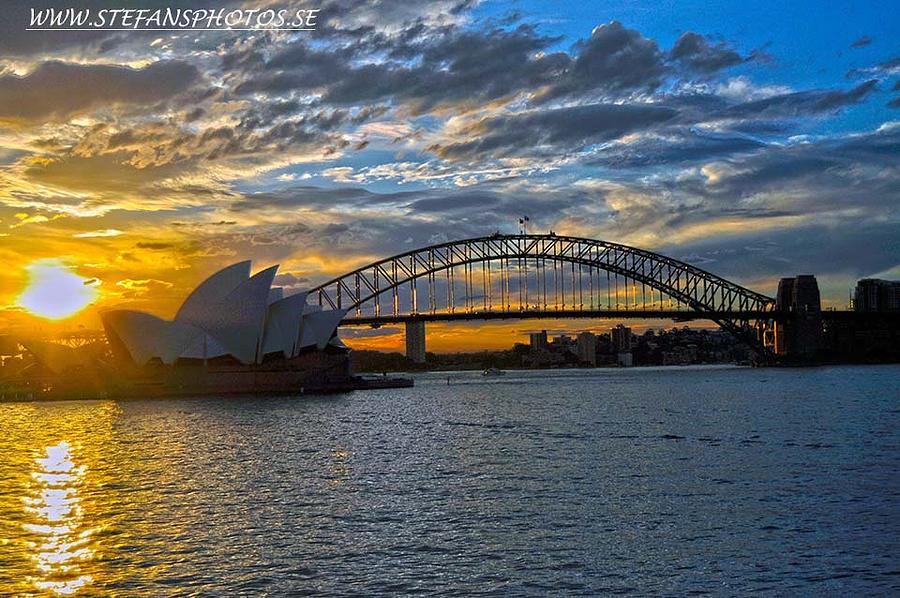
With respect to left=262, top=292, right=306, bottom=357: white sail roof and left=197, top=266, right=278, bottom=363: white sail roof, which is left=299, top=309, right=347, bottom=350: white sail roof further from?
left=197, top=266, right=278, bottom=363: white sail roof

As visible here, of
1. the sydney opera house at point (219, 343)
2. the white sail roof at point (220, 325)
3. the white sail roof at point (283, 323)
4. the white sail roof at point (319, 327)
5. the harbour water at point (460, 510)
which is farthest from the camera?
the white sail roof at point (319, 327)

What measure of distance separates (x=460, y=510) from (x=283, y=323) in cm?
5605

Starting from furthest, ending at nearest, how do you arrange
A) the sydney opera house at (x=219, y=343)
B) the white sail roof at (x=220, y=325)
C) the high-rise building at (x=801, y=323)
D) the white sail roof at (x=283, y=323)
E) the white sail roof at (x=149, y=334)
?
the high-rise building at (x=801, y=323) → the white sail roof at (x=283, y=323) → the white sail roof at (x=149, y=334) → the sydney opera house at (x=219, y=343) → the white sail roof at (x=220, y=325)

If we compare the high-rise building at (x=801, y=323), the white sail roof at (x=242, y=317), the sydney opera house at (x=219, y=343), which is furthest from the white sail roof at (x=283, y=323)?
the high-rise building at (x=801, y=323)

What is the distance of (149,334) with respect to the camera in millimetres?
72688

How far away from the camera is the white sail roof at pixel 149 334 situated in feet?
236

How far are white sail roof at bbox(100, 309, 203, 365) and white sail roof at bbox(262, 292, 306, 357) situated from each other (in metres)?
4.90

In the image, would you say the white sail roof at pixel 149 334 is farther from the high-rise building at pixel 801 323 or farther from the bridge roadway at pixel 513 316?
the high-rise building at pixel 801 323

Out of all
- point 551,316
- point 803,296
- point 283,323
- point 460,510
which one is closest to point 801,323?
point 803,296

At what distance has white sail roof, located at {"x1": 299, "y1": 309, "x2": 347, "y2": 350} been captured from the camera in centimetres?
7706

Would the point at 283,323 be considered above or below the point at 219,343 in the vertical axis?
above

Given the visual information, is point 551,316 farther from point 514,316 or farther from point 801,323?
point 801,323

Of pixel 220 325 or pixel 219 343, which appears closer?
pixel 220 325

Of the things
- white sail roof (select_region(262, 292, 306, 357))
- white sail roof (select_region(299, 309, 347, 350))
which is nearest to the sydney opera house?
white sail roof (select_region(262, 292, 306, 357))
